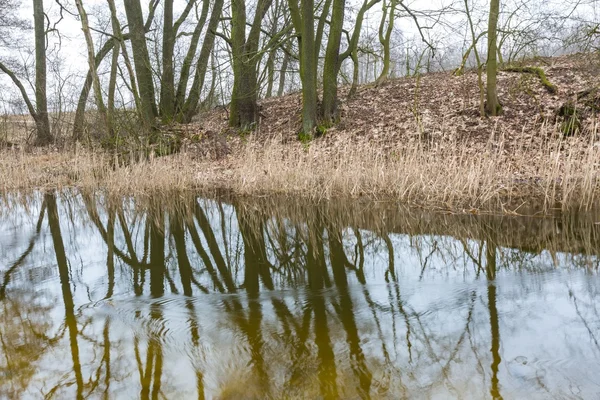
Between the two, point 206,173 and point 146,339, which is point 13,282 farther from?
point 206,173

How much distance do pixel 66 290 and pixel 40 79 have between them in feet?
40.2

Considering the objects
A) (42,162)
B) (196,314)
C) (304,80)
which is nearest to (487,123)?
(304,80)

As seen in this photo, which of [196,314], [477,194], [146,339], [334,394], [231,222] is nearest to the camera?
[334,394]

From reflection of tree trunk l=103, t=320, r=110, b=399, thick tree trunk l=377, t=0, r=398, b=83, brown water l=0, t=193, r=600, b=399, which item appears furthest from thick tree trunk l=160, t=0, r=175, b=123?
reflection of tree trunk l=103, t=320, r=110, b=399

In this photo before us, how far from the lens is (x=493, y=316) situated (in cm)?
276

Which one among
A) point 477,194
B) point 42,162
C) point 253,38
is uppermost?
point 253,38

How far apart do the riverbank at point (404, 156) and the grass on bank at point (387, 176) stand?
0.8 inches

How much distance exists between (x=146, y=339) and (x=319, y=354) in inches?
37.7

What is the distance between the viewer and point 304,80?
10.6 metres

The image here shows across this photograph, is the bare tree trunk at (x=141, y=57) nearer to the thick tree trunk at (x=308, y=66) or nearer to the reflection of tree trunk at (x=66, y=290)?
the thick tree trunk at (x=308, y=66)

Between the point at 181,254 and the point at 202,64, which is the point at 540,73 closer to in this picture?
the point at 202,64

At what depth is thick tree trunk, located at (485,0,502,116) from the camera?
898cm

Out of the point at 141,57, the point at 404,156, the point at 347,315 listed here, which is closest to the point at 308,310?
the point at 347,315

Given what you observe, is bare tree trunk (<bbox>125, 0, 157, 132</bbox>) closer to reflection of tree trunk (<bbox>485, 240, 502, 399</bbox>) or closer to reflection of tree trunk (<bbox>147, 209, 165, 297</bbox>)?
reflection of tree trunk (<bbox>147, 209, 165, 297</bbox>)
